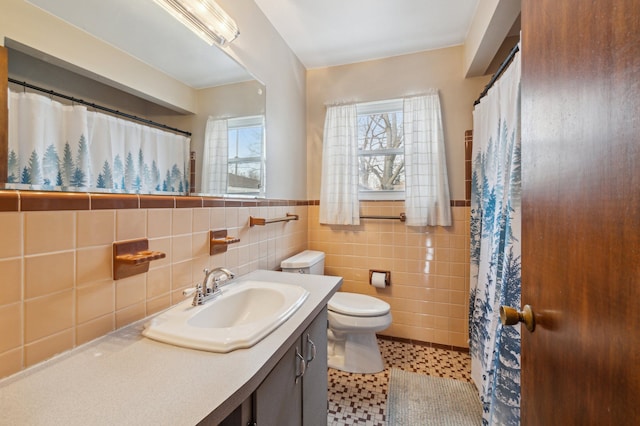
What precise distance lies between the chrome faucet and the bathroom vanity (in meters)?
0.21

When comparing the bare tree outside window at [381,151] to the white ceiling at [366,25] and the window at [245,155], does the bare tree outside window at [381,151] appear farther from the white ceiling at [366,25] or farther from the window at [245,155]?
the window at [245,155]

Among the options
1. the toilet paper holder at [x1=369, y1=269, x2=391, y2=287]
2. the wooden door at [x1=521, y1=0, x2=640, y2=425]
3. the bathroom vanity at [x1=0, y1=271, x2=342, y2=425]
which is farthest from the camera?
the toilet paper holder at [x1=369, y1=269, x2=391, y2=287]

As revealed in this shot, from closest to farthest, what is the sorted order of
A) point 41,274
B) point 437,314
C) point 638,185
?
point 638,185 → point 41,274 → point 437,314

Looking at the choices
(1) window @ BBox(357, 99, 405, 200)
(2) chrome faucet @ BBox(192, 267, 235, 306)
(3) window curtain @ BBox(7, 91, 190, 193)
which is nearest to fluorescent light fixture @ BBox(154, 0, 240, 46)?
(3) window curtain @ BBox(7, 91, 190, 193)

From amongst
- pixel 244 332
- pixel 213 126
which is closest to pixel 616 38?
pixel 244 332

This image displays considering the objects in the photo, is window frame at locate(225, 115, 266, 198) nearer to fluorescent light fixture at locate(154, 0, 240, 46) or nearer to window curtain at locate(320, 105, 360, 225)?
fluorescent light fixture at locate(154, 0, 240, 46)

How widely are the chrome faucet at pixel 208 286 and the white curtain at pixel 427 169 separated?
151cm

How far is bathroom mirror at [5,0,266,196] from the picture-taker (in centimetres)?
81

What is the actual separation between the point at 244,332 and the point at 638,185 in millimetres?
842

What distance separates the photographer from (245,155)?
1552mm

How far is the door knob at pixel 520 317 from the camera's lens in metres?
0.64

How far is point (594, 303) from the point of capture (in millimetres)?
428

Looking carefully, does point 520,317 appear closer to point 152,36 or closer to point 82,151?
point 82,151

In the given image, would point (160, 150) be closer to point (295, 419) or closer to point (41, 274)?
point (41, 274)
